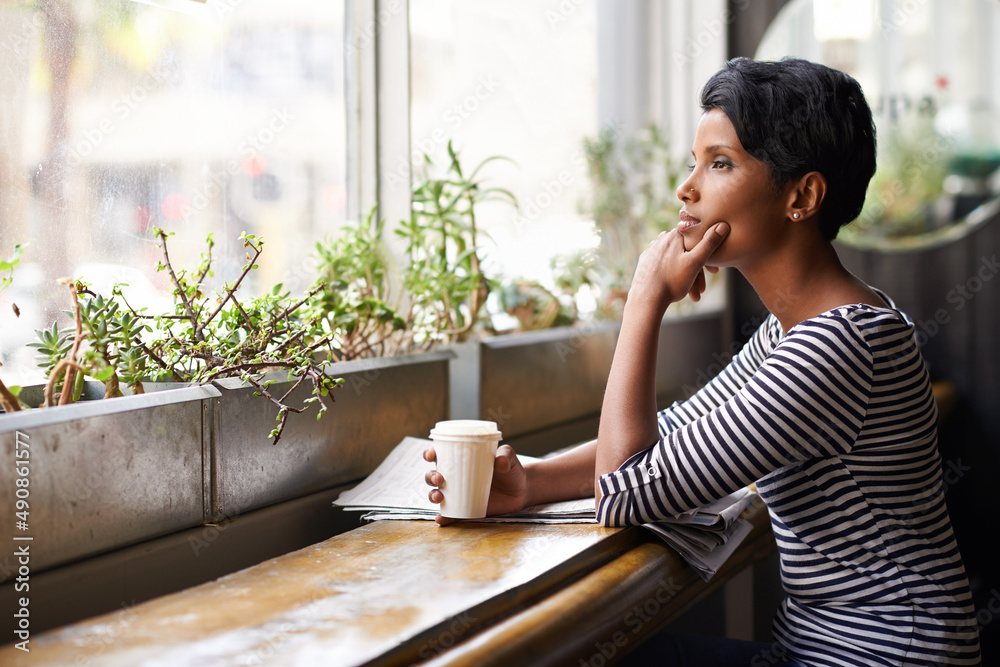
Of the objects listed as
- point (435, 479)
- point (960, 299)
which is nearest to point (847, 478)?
point (435, 479)

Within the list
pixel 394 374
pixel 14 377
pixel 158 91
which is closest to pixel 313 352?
pixel 394 374

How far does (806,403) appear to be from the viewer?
0.99m

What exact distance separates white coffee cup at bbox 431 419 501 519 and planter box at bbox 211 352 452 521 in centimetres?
23

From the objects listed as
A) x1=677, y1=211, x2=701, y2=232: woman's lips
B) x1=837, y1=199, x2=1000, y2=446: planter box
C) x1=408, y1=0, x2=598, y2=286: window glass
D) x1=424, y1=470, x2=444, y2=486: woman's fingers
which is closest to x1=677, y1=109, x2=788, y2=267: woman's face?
x1=677, y1=211, x2=701, y2=232: woman's lips

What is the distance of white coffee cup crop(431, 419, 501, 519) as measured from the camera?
1.04m

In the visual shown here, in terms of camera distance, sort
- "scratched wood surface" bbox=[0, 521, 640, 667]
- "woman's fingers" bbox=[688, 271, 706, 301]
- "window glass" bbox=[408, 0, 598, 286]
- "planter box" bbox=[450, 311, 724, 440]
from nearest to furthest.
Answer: "scratched wood surface" bbox=[0, 521, 640, 667]
"woman's fingers" bbox=[688, 271, 706, 301]
"planter box" bbox=[450, 311, 724, 440]
"window glass" bbox=[408, 0, 598, 286]

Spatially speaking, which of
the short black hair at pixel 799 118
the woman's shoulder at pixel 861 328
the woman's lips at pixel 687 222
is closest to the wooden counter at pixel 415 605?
the woman's shoulder at pixel 861 328

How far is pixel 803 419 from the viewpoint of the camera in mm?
995

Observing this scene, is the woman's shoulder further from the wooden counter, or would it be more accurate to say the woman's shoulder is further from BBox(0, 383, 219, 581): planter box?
BBox(0, 383, 219, 581): planter box

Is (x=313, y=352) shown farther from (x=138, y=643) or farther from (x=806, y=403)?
(x=806, y=403)

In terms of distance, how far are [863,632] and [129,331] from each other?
3.21 feet

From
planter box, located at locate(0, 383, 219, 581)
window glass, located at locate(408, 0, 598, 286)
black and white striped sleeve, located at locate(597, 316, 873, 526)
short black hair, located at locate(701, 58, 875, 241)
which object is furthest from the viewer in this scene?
window glass, located at locate(408, 0, 598, 286)

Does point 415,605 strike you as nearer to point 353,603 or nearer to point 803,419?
point 353,603

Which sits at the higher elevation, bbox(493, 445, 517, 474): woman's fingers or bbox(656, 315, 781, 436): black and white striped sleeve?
bbox(656, 315, 781, 436): black and white striped sleeve
